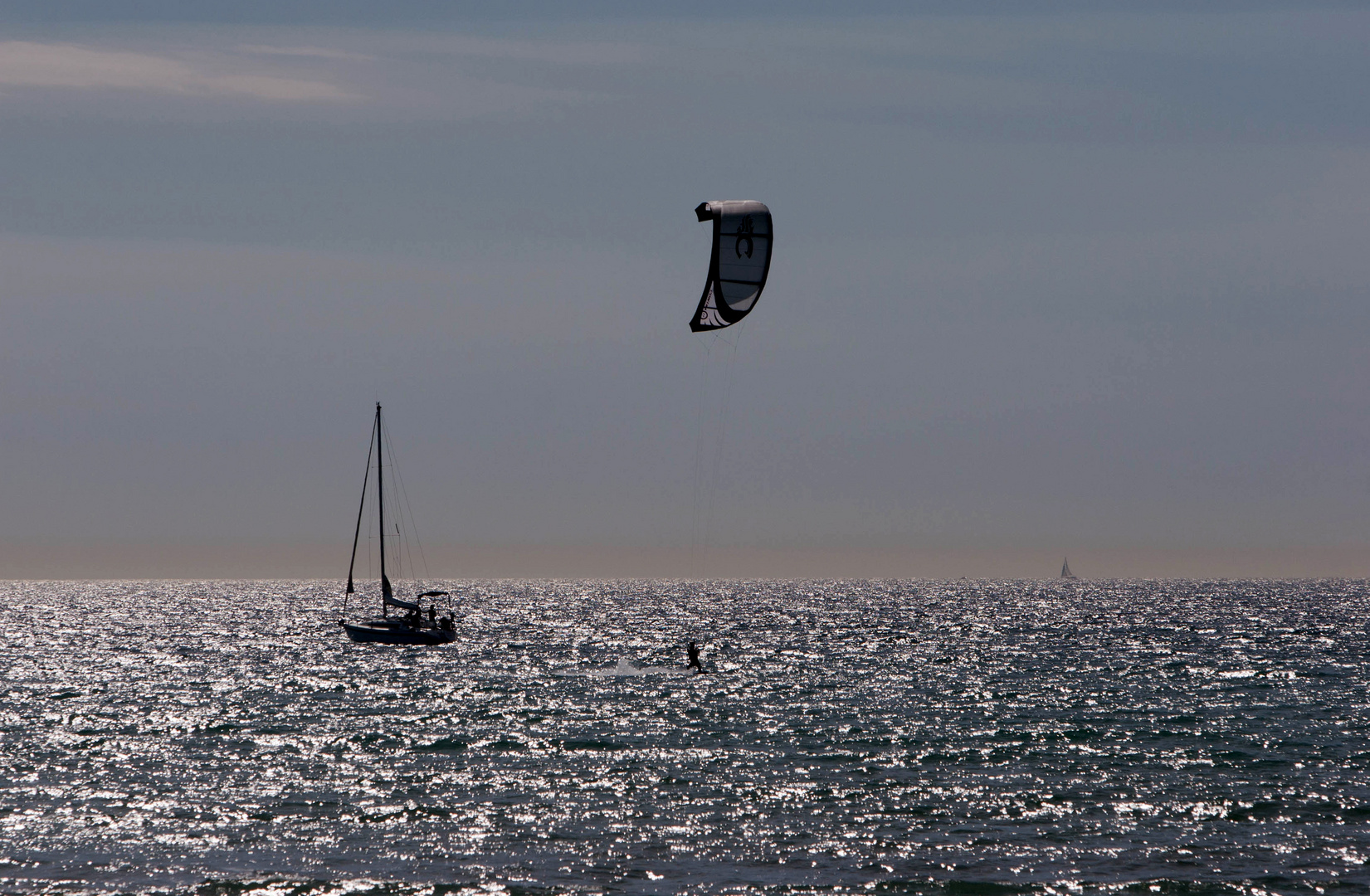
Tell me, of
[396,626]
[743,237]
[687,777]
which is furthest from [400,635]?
[743,237]

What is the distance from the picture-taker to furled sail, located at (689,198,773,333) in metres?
33.9

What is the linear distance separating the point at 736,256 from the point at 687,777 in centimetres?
1365

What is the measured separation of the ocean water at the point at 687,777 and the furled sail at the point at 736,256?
40.0 ft

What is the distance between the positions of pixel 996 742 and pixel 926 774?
704 cm

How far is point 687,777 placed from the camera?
35031mm

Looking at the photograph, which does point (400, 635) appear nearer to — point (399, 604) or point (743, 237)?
point (399, 604)

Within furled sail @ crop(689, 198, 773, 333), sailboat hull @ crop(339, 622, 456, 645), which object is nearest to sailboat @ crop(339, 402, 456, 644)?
sailboat hull @ crop(339, 622, 456, 645)

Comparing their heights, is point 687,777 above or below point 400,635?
above

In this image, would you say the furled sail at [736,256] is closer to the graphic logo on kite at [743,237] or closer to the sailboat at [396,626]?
the graphic logo on kite at [743,237]

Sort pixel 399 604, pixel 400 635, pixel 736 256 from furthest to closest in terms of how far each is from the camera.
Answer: pixel 399 604 < pixel 400 635 < pixel 736 256

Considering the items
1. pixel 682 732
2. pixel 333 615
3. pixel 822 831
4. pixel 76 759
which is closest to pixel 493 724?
pixel 682 732

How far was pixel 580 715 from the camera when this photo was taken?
49.2 meters

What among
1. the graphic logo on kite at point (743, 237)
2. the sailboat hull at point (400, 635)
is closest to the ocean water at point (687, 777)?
the sailboat hull at point (400, 635)

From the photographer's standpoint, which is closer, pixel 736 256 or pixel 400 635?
pixel 736 256
